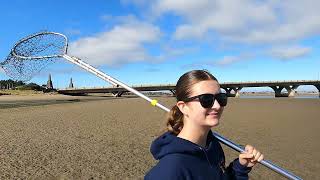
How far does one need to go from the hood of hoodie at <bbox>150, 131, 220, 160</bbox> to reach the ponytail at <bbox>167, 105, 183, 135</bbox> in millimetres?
52

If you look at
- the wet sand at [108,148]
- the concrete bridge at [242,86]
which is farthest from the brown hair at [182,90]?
the concrete bridge at [242,86]

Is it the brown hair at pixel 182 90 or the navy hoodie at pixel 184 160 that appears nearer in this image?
the navy hoodie at pixel 184 160

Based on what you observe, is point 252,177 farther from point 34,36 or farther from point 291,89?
point 291,89

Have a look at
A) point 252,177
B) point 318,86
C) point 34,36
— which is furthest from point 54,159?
point 318,86

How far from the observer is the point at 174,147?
2.85 metres

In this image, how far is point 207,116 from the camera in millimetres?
3035

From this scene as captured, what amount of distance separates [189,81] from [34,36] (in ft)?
12.4

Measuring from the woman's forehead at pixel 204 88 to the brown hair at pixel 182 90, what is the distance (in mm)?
22

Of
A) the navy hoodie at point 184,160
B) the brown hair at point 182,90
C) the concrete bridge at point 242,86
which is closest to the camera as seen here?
the navy hoodie at point 184,160

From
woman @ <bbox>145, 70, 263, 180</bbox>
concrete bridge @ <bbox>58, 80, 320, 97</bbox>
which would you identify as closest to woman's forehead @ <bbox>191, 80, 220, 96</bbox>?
woman @ <bbox>145, 70, 263, 180</bbox>

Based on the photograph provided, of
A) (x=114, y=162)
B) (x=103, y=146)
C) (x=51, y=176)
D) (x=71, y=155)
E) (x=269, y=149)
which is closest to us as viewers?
(x=51, y=176)

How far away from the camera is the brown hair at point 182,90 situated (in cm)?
308

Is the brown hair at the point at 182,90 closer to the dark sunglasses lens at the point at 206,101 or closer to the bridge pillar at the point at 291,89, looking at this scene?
the dark sunglasses lens at the point at 206,101

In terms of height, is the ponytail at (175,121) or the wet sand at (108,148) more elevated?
the ponytail at (175,121)
